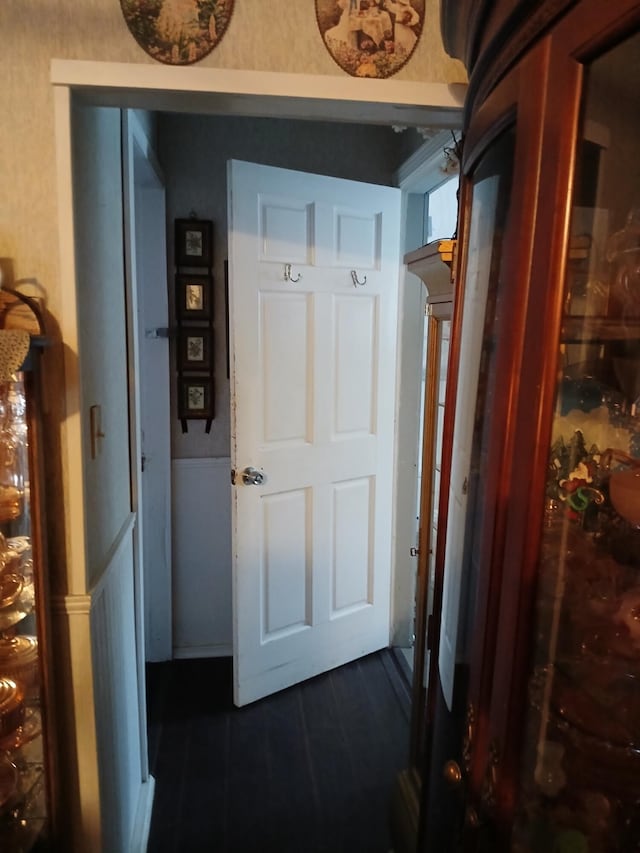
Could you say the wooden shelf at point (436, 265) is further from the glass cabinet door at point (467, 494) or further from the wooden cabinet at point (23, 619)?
the wooden cabinet at point (23, 619)

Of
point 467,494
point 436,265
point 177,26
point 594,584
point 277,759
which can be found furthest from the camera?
point 277,759

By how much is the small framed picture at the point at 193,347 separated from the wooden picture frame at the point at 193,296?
0.05m

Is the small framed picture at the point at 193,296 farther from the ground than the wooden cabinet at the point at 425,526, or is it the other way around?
the small framed picture at the point at 193,296

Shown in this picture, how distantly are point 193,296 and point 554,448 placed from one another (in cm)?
217

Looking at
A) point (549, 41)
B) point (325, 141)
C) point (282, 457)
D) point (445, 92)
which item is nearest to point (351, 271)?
point (325, 141)

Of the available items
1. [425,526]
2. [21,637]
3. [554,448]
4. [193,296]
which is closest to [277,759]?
[425,526]

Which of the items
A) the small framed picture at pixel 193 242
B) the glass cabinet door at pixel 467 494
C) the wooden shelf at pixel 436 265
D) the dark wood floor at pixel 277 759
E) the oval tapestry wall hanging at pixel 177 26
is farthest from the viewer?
the small framed picture at pixel 193 242

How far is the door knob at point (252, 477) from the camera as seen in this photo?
95.7 inches

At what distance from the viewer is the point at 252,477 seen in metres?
2.44

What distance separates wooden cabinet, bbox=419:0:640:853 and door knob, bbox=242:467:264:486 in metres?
1.59

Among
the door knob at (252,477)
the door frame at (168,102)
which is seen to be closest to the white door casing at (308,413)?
the door knob at (252,477)

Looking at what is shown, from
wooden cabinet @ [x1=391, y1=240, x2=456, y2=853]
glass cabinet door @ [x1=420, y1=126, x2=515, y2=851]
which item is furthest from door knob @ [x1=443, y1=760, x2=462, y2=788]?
wooden cabinet @ [x1=391, y1=240, x2=456, y2=853]

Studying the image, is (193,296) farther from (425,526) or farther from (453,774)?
(453,774)

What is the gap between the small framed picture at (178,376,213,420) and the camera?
2.69 m
